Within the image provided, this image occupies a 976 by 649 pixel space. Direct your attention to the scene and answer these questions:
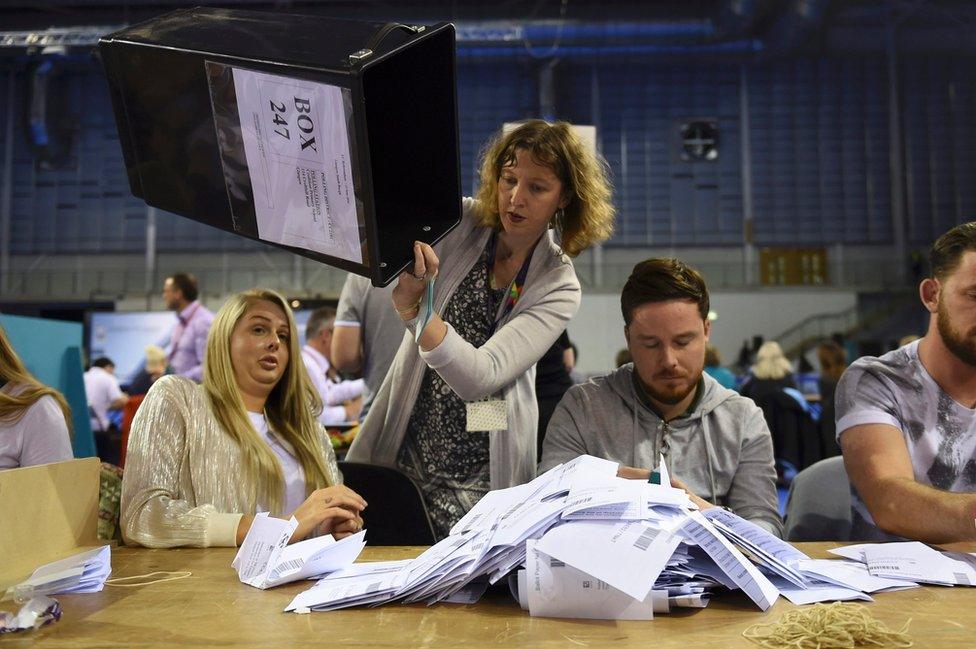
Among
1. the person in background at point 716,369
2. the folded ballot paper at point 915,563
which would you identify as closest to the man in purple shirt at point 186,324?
the person in background at point 716,369

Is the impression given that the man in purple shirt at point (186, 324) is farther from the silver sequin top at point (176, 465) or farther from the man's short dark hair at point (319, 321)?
the silver sequin top at point (176, 465)

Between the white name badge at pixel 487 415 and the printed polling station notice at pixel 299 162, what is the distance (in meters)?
0.65

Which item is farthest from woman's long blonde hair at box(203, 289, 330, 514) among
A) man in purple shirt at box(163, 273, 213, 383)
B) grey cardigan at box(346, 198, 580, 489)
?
man in purple shirt at box(163, 273, 213, 383)

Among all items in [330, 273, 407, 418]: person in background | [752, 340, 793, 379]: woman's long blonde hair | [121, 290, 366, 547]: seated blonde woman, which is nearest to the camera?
[121, 290, 366, 547]: seated blonde woman

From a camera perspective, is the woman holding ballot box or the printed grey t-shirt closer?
the printed grey t-shirt

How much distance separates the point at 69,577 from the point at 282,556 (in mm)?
253

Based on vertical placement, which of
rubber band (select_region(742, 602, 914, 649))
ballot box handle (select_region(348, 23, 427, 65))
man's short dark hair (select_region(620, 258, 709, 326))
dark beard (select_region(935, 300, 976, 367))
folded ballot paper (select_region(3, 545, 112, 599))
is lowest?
rubber band (select_region(742, 602, 914, 649))

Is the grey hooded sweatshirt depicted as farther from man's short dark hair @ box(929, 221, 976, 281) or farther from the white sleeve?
the white sleeve

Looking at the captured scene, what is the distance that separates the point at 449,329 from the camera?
5.19 ft

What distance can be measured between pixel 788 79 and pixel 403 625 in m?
14.0

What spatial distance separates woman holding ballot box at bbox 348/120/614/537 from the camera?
1.79m

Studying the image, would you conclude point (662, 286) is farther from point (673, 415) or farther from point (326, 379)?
point (326, 379)

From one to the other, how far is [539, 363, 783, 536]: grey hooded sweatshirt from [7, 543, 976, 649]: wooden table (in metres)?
0.56

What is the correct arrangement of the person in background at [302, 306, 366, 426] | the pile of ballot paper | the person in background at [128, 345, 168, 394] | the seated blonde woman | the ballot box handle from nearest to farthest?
the pile of ballot paper, the ballot box handle, the seated blonde woman, the person in background at [302, 306, 366, 426], the person in background at [128, 345, 168, 394]
